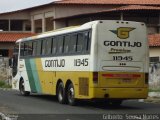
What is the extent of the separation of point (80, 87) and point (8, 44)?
4709 centimetres

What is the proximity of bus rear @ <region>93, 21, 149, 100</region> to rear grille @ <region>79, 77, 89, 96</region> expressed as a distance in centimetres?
55

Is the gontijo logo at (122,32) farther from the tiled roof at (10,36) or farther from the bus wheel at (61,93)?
the tiled roof at (10,36)

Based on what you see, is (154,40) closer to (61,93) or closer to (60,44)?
(60,44)

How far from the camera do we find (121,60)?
21609 millimetres

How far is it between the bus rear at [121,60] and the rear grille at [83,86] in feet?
1.79

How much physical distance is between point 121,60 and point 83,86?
69.0 inches

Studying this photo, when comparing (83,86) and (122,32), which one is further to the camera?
(83,86)

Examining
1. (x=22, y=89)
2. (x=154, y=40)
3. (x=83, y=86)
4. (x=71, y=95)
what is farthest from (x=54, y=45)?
(x=154, y=40)

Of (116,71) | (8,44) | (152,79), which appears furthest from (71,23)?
(116,71)

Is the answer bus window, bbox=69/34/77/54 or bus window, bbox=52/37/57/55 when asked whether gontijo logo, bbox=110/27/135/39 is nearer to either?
bus window, bbox=69/34/77/54

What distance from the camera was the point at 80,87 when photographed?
72.8 ft

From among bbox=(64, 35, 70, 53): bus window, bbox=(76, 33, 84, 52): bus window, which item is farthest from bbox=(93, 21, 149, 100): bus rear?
bbox=(64, 35, 70, 53): bus window

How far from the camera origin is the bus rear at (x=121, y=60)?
69.9 feet

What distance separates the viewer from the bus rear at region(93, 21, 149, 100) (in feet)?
69.9
